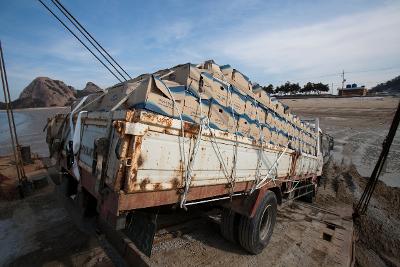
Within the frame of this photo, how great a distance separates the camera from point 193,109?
115 inches

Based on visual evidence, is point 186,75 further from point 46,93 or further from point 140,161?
point 46,93

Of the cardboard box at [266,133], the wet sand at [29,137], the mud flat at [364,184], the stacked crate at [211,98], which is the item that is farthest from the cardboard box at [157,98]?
the mud flat at [364,184]

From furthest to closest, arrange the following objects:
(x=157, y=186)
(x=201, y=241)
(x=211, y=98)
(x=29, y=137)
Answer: (x=29, y=137) → (x=201, y=241) → (x=211, y=98) → (x=157, y=186)

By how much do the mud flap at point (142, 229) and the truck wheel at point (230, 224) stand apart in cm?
151

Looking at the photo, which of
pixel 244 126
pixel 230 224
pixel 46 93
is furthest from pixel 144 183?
pixel 46 93

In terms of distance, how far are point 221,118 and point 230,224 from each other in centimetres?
160

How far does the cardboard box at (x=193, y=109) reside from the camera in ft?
9.25

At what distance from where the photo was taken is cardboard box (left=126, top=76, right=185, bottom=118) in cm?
246

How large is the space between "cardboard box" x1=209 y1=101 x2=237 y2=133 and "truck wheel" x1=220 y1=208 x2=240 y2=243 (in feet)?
4.12

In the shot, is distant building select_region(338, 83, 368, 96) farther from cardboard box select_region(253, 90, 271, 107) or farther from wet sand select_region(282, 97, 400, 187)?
cardboard box select_region(253, 90, 271, 107)

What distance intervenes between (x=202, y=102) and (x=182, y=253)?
2.03 m

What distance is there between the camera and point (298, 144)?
6.05 meters

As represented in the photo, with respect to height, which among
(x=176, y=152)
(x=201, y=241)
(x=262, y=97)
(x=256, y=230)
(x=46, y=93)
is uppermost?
(x=46, y=93)

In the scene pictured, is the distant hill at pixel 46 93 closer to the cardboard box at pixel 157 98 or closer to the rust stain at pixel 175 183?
the cardboard box at pixel 157 98
